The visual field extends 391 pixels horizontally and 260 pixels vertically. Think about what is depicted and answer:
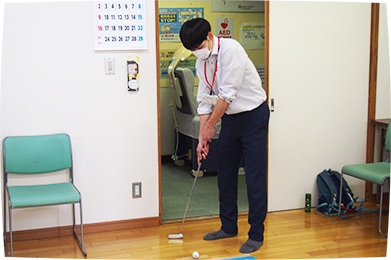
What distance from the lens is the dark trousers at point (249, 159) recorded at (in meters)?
2.64

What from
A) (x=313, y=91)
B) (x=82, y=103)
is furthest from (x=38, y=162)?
(x=313, y=91)

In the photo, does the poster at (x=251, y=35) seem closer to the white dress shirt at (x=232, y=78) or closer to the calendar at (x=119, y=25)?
the calendar at (x=119, y=25)

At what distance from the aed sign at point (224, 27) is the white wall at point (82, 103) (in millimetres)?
2188

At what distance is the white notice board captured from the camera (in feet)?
16.5

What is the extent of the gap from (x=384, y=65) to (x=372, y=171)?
40.1 inches

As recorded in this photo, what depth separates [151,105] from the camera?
306 cm

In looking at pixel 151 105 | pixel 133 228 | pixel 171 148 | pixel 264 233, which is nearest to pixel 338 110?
pixel 264 233

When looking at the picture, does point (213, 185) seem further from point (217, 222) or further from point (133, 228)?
point (133, 228)

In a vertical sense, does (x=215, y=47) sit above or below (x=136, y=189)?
above

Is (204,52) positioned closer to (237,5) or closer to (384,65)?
(384,65)

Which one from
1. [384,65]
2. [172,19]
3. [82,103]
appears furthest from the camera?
[172,19]

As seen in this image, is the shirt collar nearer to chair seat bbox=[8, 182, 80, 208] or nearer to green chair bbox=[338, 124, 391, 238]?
chair seat bbox=[8, 182, 80, 208]

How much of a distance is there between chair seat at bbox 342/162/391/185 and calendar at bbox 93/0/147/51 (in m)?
1.81

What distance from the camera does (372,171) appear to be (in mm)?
3061
